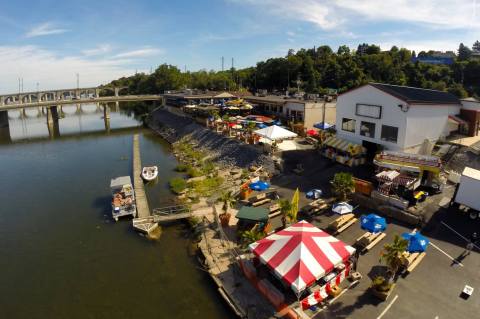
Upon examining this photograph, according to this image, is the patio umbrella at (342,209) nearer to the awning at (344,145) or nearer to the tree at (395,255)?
the tree at (395,255)

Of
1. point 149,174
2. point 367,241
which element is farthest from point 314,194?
point 149,174

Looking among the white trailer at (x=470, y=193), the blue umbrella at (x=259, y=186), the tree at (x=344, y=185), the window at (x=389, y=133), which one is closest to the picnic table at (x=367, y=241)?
the tree at (x=344, y=185)

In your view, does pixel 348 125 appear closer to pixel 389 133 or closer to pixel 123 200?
pixel 389 133

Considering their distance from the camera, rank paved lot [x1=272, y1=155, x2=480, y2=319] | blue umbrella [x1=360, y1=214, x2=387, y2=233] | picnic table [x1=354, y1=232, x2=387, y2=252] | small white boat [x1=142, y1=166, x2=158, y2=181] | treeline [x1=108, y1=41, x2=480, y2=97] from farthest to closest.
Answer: treeline [x1=108, y1=41, x2=480, y2=97], small white boat [x1=142, y1=166, x2=158, y2=181], blue umbrella [x1=360, y1=214, x2=387, y2=233], picnic table [x1=354, y1=232, x2=387, y2=252], paved lot [x1=272, y1=155, x2=480, y2=319]

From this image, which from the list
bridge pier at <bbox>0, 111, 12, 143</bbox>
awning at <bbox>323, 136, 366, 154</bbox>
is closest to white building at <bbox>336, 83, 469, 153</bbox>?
awning at <bbox>323, 136, 366, 154</bbox>

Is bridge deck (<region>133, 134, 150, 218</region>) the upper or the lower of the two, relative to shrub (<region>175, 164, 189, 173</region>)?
lower

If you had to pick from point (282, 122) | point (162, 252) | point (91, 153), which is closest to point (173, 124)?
point (91, 153)

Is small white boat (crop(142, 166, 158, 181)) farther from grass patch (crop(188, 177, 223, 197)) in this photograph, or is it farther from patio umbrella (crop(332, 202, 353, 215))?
patio umbrella (crop(332, 202, 353, 215))
